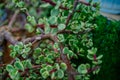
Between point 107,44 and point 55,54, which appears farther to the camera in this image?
point 107,44

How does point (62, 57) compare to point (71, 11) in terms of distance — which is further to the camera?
point (71, 11)

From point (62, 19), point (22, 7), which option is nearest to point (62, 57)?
point (62, 19)

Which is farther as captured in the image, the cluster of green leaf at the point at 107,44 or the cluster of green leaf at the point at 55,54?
the cluster of green leaf at the point at 107,44

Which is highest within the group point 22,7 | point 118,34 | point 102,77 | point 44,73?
point 22,7

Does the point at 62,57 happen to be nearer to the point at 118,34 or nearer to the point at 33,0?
the point at 118,34

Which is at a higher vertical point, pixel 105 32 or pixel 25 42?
pixel 25 42

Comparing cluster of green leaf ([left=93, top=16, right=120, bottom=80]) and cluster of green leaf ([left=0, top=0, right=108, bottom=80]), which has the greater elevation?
cluster of green leaf ([left=0, top=0, right=108, bottom=80])

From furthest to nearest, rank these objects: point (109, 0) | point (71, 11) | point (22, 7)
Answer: point (109, 0) → point (22, 7) → point (71, 11)

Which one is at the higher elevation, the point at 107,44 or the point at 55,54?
the point at 55,54

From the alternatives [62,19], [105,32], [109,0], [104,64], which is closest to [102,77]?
[104,64]

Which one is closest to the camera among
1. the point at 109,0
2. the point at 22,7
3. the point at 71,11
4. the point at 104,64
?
the point at 71,11

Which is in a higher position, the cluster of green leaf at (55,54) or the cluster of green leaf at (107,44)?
the cluster of green leaf at (55,54)
